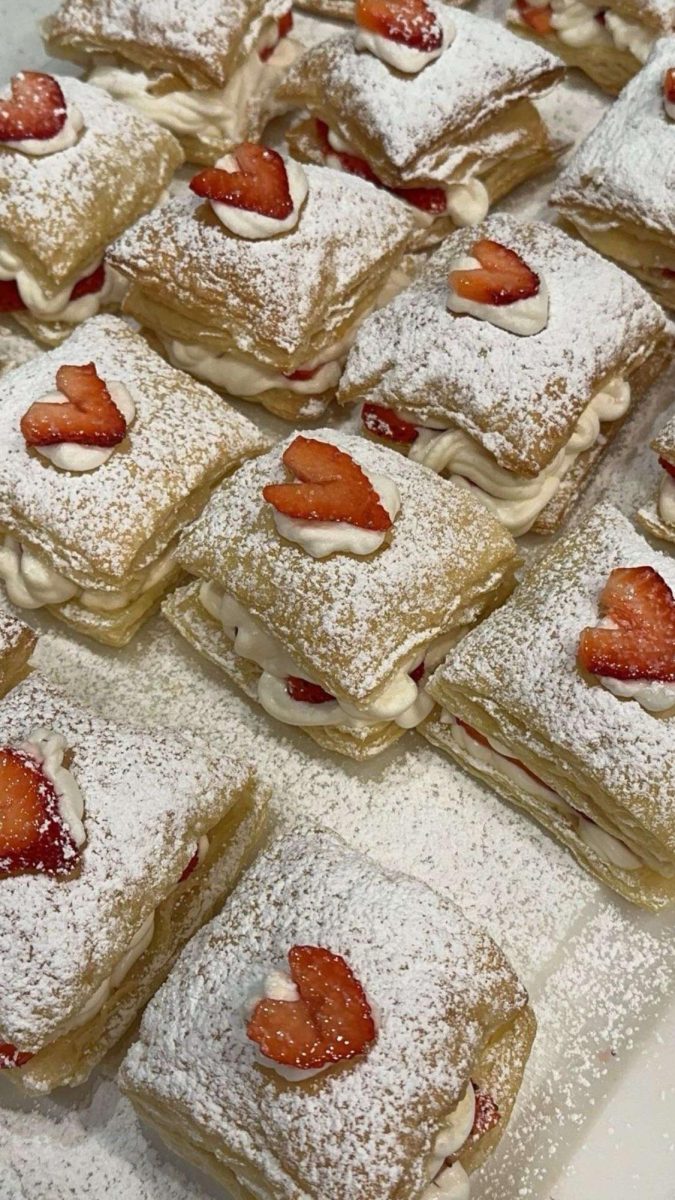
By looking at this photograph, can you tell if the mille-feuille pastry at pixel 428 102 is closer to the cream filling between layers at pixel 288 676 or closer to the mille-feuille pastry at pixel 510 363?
the mille-feuille pastry at pixel 510 363

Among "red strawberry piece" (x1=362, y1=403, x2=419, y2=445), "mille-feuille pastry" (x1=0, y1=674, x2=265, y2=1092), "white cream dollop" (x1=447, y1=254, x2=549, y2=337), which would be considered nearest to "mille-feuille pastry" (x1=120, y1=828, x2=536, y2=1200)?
"mille-feuille pastry" (x1=0, y1=674, x2=265, y2=1092)

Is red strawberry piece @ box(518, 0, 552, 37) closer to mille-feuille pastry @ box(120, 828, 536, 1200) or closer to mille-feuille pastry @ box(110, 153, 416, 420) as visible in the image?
mille-feuille pastry @ box(110, 153, 416, 420)

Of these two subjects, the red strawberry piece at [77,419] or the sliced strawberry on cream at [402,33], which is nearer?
the red strawberry piece at [77,419]

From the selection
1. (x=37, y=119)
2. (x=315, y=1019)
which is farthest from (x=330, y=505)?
(x=37, y=119)

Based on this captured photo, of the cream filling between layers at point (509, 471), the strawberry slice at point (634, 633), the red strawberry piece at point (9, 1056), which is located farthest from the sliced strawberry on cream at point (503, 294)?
the red strawberry piece at point (9, 1056)

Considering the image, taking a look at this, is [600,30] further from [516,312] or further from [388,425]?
[388,425]

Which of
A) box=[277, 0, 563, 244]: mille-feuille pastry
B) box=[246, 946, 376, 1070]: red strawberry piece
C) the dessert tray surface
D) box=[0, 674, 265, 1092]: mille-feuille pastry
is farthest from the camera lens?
box=[277, 0, 563, 244]: mille-feuille pastry

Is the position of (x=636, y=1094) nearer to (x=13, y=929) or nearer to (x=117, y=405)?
(x=13, y=929)

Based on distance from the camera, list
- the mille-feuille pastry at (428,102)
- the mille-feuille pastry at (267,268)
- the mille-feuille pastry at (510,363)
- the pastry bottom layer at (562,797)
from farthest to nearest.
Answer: the mille-feuille pastry at (428,102) → the mille-feuille pastry at (267,268) → the mille-feuille pastry at (510,363) → the pastry bottom layer at (562,797)
